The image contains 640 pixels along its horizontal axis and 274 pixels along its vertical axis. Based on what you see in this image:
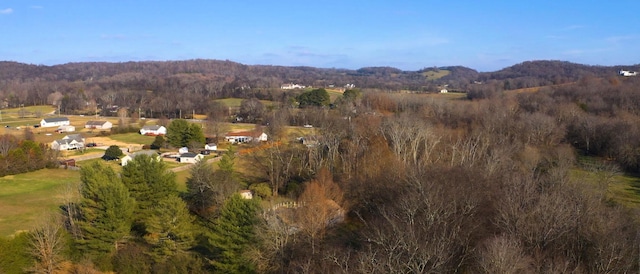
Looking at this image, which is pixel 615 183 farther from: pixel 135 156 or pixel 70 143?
pixel 70 143

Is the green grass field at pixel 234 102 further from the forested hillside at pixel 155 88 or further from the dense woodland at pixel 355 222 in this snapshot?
the dense woodland at pixel 355 222

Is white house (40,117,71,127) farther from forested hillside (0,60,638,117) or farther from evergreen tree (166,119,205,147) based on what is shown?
evergreen tree (166,119,205,147)

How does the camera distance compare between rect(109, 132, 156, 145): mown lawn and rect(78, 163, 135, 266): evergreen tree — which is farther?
rect(109, 132, 156, 145): mown lawn

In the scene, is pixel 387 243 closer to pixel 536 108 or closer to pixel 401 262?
pixel 401 262

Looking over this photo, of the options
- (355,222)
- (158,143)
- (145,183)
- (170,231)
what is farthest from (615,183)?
(158,143)

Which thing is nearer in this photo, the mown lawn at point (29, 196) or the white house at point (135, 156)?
the mown lawn at point (29, 196)

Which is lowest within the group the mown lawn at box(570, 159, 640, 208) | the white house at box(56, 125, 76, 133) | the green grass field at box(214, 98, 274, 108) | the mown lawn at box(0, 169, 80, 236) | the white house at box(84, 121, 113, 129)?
the mown lawn at box(0, 169, 80, 236)

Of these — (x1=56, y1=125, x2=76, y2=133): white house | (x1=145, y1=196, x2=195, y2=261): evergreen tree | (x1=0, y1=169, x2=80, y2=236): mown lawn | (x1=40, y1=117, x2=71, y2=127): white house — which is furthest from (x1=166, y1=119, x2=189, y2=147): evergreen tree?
(x1=145, y1=196, x2=195, y2=261): evergreen tree

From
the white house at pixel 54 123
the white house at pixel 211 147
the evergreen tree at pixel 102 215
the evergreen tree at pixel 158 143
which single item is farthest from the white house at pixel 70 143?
the evergreen tree at pixel 102 215
